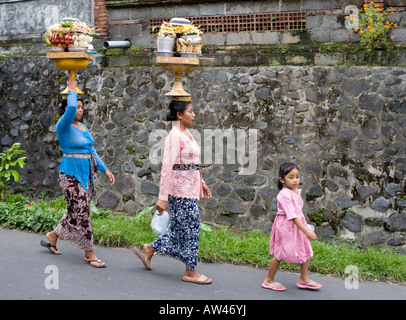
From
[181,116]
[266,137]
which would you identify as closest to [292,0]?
[266,137]

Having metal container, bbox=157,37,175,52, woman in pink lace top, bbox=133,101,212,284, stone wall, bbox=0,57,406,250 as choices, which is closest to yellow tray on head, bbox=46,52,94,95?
metal container, bbox=157,37,175,52

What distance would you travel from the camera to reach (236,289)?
19.4ft

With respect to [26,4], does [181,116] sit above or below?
below

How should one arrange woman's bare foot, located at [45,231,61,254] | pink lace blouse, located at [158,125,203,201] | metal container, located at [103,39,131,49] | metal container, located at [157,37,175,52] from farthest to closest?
metal container, located at [103,39,131,49] < woman's bare foot, located at [45,231,61,254] < metal container, located at [157,37,175,52] < pink lace blouse, located at [158,125,203,201]

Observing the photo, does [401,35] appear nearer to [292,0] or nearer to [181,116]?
[292,0]

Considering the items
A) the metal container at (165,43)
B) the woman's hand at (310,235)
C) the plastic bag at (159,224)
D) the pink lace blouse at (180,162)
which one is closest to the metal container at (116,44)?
the plastic bag at (159,224)

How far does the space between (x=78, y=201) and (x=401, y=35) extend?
5148mm

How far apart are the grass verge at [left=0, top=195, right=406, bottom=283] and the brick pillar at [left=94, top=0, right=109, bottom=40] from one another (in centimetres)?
307

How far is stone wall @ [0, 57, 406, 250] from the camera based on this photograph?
8.19 metres

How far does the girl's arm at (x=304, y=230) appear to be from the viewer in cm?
552

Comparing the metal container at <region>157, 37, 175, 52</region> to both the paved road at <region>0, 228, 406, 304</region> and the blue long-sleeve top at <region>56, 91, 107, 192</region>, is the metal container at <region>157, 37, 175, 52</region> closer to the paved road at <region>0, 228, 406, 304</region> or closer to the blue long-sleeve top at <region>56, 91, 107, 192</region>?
the blue long-sleeve top at <region>56, 91, 107, 192</region>

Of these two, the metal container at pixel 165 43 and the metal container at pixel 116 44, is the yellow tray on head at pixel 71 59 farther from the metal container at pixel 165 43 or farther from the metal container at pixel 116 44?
the metal container at pixel 116 44

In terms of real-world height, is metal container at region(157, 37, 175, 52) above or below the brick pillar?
below

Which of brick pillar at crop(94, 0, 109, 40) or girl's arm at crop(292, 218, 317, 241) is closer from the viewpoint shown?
girl's arm at crop(292, 218, 317, 241)
